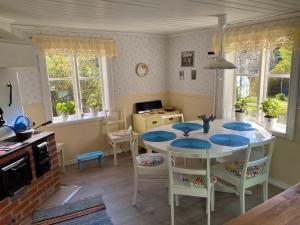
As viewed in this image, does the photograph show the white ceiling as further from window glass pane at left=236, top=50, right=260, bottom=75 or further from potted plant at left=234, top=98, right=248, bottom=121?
potted plant at left=234, top=98, right=248, bottom=121

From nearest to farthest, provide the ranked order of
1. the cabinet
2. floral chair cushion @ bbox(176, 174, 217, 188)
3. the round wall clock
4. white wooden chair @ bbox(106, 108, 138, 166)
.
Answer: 1. floral chair cushion @ bbox(176, 174, 217, 188)
2. white wooden chair @ bbox(106, 108, 138, 166)
3. the cabinet
4. the round wall clock

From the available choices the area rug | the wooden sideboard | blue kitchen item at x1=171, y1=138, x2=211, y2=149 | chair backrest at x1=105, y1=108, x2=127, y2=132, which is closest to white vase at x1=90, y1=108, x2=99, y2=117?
chair backrest at x1=105, y1=108, x2=127, y2=132

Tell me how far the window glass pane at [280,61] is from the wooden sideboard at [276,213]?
2.16 meters

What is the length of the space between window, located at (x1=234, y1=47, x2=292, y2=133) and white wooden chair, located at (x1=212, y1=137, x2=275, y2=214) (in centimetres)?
91

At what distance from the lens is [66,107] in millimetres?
3977

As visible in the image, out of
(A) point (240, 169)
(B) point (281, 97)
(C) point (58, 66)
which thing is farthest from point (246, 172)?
(C) point (58, 66)

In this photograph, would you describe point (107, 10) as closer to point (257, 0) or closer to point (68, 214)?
point (257, 0)

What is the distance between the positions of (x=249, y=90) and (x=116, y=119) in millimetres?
2337

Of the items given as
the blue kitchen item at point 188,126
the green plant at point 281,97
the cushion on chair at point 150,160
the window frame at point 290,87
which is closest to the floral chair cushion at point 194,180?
the cushion on chair at point 150,160

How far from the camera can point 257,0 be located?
209cm

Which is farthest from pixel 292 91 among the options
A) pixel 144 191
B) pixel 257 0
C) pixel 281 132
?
pixel 144 191

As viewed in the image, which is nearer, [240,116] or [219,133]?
[219,133]

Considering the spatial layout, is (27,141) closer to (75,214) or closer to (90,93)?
(75,214)

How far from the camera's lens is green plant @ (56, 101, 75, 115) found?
393 cm
